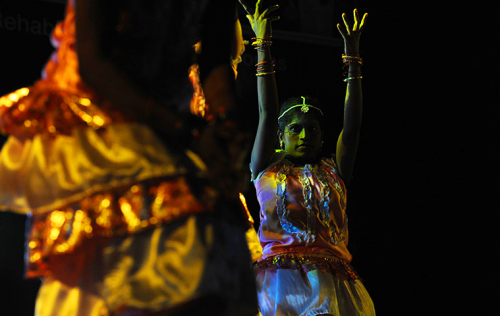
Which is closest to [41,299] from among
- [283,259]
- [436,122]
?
[283,259]

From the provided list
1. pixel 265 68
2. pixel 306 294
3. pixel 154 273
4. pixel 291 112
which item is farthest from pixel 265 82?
pixel 154 273

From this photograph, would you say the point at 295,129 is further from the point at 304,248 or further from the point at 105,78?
the point at 105,78

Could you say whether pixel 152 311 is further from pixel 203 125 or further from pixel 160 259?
pixel 203 125

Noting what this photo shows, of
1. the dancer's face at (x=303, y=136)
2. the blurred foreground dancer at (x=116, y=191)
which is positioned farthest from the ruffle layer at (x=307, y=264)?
the blurred foreground dancer at (x=116, y=191)

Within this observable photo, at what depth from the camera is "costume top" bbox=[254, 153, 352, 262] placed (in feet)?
7.88

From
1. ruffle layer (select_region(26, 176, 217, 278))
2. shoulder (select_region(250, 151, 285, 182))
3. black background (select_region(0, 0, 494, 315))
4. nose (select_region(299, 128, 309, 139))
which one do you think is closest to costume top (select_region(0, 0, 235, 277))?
ruffle layer (select_region(26, 176, 217, 278))

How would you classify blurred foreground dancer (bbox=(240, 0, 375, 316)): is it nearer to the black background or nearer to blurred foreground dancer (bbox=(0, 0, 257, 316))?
the black background

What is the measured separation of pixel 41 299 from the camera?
92cm

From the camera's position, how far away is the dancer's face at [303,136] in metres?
2.64

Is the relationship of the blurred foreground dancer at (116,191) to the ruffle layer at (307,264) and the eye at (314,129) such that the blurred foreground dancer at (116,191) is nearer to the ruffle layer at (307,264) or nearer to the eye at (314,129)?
the ruffle layer at (307,264)

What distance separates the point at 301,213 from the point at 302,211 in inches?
0.4

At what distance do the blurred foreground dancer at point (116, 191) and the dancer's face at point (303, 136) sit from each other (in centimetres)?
170

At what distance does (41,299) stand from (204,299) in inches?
11.0

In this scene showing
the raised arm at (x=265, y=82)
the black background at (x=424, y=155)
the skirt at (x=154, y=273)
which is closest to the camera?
the skirt at (x=154, y=273)
